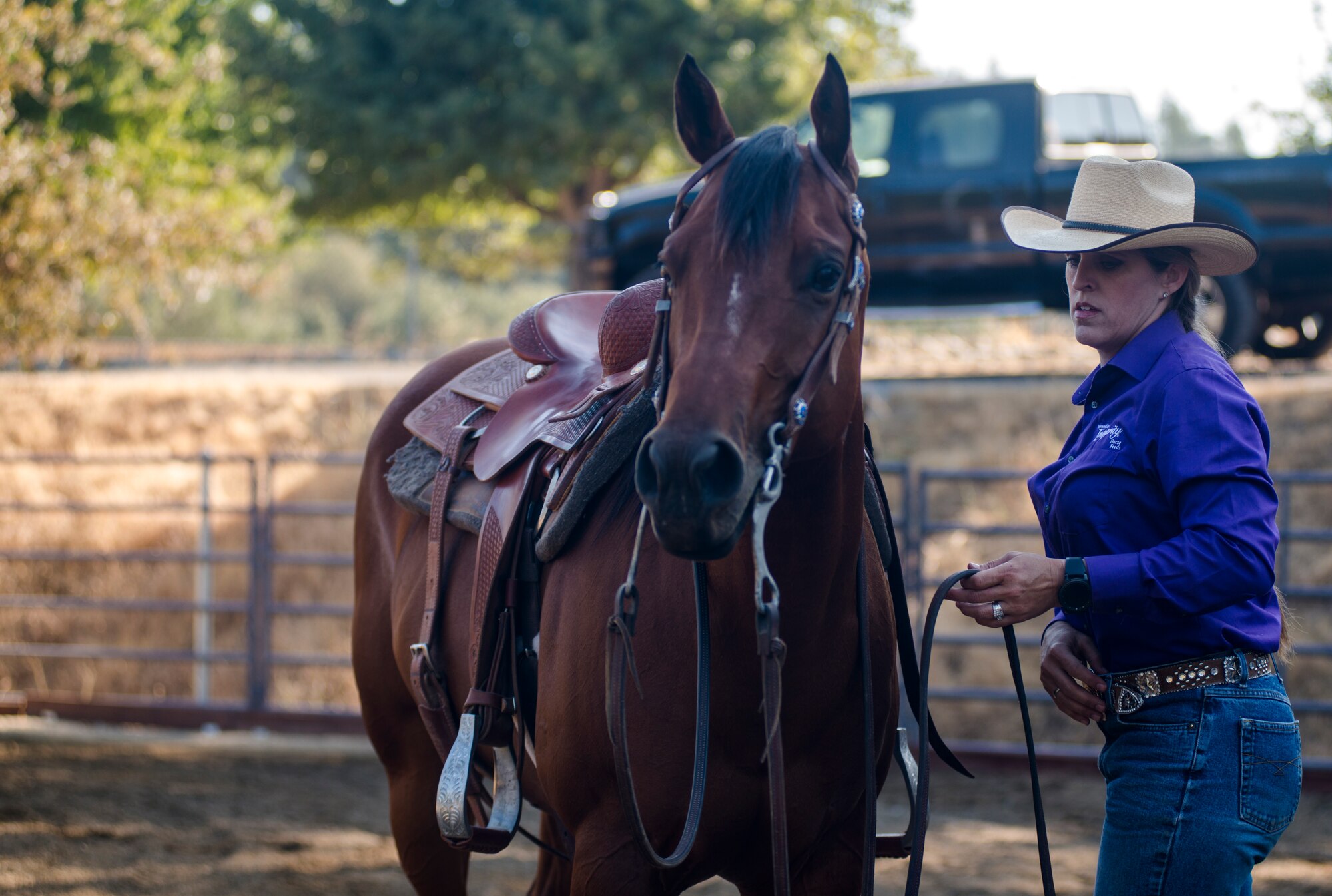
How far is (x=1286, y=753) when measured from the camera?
1.63 m

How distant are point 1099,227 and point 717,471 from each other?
2.99 feet

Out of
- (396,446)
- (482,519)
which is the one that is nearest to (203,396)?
(396,446)

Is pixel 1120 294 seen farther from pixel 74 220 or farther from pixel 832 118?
pixel 74 220

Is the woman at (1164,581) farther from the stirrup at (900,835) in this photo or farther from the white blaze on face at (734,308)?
the white blaze on face at (734,308)

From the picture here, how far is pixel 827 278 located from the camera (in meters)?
1.60

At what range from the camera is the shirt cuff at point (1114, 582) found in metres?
1.61

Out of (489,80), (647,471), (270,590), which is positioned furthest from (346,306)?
(647,471)

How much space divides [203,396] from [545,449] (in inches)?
352

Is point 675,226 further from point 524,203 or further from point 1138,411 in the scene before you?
point 524,203

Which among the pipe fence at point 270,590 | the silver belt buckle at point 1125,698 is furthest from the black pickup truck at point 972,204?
the silver belt buckle at point 1125,698

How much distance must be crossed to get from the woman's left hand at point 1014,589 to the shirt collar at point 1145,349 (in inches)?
12.5

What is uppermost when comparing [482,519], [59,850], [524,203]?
[524,203]

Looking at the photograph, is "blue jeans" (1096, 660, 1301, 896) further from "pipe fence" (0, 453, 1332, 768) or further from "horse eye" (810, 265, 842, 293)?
"pipe fence" (0, 453, 1332, 768)

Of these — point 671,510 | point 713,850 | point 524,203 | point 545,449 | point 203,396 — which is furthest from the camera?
point 524,203
